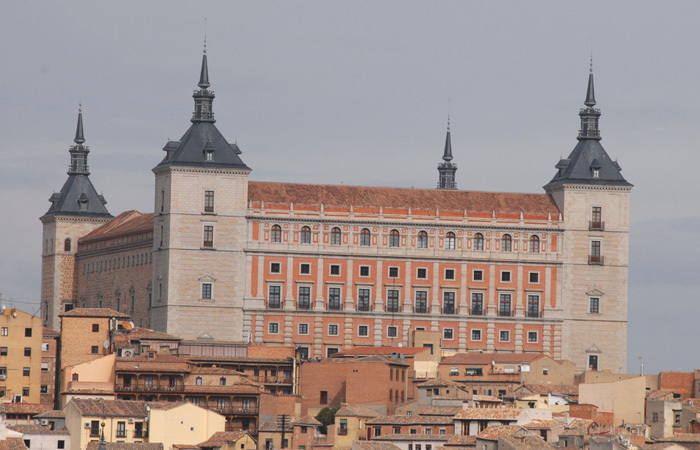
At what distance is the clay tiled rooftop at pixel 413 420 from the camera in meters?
107

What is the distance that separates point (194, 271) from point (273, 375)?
16.8 m

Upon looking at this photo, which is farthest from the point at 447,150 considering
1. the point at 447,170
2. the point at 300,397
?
the point at 300,397

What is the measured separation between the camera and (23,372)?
11888 cm

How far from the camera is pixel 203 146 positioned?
138625mm

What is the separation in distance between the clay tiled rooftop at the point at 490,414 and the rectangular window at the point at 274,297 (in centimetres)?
3143

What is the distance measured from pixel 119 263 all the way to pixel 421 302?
2103 cm

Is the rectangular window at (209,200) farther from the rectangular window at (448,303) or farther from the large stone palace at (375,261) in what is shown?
the rectangular window at (448,303)

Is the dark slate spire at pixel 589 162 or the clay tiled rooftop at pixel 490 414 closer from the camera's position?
the clay tiled rooftop at pixel 490 414

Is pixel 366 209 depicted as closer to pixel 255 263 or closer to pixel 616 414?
pixel 255 263

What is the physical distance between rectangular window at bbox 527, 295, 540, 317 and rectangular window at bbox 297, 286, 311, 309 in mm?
13712

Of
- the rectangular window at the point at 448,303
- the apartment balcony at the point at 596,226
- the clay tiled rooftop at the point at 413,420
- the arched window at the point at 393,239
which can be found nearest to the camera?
the clay tiled rooftop at the point at 413,420

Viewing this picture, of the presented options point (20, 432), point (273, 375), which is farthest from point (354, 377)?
point (20, 432)

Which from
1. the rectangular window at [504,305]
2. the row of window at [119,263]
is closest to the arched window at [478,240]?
the rectangular window at [504,305]

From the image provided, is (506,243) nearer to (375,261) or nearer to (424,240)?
(424,240)
